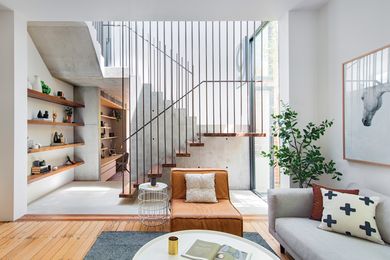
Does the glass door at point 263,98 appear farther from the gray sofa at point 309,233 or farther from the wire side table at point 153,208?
the wire side table at point 153,208

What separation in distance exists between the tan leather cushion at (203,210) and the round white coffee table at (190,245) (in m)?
0.48

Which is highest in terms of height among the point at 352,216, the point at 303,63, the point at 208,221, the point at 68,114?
the point at 303,63

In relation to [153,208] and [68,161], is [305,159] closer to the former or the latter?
[153,208]

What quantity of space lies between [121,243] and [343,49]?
10.9 feet

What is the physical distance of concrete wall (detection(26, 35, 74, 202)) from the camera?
4133 mm

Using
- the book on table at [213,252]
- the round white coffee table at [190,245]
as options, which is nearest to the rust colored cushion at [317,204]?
the round white coffee table at [190,245]

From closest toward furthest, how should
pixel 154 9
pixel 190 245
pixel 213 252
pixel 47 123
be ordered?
pixel 213 252
pixel 190 245
pixel 154 9
pixel 47 123

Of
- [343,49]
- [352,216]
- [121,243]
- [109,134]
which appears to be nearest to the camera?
[352,216]

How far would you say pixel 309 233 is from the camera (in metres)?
1.93

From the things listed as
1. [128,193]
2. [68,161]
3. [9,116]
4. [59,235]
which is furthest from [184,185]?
[68,161]

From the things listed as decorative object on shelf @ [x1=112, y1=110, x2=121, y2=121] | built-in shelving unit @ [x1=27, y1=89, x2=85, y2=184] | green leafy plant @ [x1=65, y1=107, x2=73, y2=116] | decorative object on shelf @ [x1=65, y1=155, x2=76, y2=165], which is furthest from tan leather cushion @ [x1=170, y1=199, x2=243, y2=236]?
decorative object on shelf @ [x1=112, y1=110, x2=121, y2=121]

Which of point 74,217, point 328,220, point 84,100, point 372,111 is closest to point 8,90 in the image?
point 74,217

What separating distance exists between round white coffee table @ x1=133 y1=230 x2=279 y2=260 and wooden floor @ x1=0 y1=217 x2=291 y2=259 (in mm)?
858

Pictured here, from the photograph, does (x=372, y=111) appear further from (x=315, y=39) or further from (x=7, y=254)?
(x=7, y=254)
